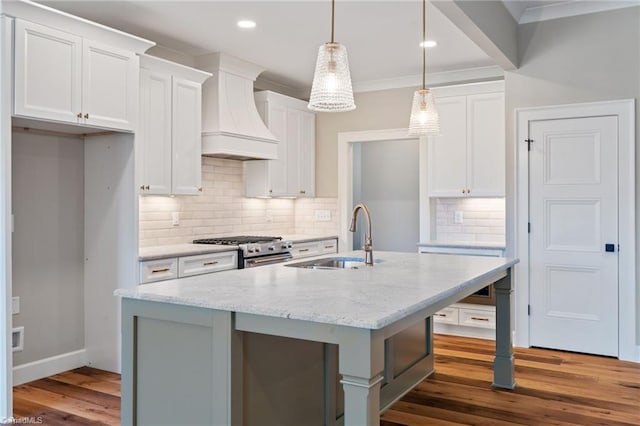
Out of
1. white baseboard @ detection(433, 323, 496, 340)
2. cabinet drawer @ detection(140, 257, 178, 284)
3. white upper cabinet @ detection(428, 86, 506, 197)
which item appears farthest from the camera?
white upper cabinet @ detection(428, 86, 506, 197)

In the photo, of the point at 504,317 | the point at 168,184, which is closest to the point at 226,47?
the point at 168,184

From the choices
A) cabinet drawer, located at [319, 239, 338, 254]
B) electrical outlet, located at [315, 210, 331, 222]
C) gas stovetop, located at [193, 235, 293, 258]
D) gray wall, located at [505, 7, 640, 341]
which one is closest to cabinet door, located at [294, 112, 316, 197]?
electrical outlet, located at [315, 210, 331, 222]

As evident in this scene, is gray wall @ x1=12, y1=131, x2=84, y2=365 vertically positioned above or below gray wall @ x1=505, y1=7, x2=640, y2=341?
below

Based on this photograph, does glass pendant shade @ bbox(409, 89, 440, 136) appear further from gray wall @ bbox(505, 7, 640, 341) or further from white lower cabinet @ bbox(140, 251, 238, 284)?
white lower cabinet @ bbox(140, 251, 238, 284)

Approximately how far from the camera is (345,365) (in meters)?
1.83

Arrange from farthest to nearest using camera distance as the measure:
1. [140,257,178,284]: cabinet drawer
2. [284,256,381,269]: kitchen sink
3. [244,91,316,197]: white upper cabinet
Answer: [244,91,316,197]: white upper cabinet, [140,257,178,284]: cabinet drawer, [284,256,381,269]: kitchen sink

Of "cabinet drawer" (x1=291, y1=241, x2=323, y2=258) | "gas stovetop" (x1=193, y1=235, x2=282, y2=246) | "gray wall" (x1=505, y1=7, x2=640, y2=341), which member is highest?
"gray wall" (x1=505, y1=7, x2=640, y2=341)

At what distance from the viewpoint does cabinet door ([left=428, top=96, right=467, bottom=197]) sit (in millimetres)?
5379

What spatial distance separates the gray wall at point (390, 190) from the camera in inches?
287

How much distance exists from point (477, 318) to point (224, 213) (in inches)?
107

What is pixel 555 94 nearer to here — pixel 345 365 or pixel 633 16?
pixel 633 16

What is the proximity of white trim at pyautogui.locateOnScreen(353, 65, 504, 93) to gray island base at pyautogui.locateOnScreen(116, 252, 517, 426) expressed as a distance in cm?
326

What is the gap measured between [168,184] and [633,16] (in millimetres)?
3925

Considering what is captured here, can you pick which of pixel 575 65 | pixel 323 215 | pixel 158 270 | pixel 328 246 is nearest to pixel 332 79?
pixel 158 270
